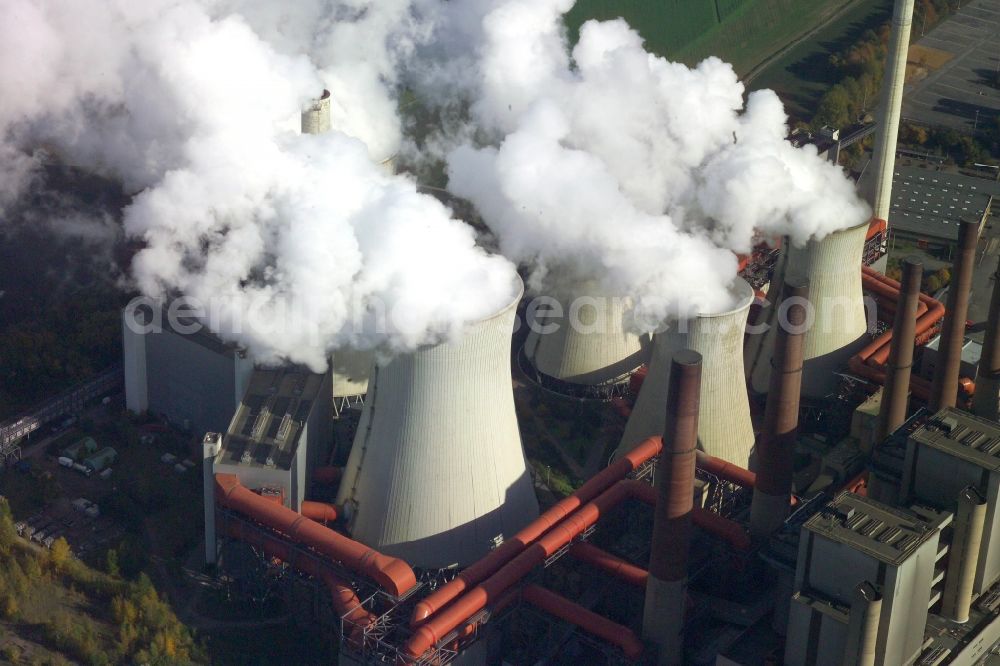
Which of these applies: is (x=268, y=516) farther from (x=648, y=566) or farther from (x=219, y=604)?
(x=648, y=566)

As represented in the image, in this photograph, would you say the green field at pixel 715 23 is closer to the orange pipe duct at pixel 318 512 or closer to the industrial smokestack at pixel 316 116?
the industrial smokestack at pixel 316 116

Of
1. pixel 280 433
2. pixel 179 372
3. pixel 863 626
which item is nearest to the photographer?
pixel 863 626

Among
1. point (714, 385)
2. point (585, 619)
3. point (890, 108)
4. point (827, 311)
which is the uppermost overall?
point (890, 108)

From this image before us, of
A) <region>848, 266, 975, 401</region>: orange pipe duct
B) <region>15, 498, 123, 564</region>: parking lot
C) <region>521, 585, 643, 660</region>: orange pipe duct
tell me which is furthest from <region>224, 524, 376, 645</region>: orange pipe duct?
<region>848, 266, 975, 401</region>: orange pipe duct

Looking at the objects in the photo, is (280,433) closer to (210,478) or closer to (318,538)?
(210,478)

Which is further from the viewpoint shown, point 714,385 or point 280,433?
point 714,385

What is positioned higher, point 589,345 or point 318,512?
point 589,345

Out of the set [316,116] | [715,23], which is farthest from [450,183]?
[715,23]

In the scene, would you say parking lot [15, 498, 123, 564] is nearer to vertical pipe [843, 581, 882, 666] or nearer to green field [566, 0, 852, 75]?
vertical pipe [843, 581, 882, 666]
